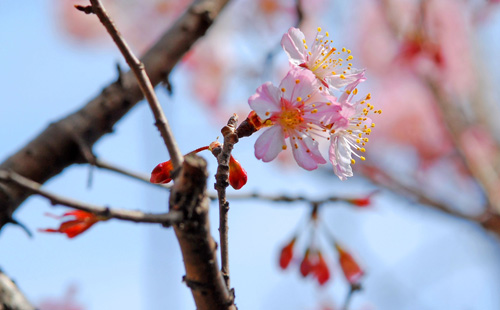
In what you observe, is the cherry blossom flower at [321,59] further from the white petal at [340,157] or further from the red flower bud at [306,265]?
the red flower bud at [306,265]

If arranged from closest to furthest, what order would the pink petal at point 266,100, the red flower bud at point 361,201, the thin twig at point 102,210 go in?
the thin twig at point 102,210 → the pink petal at point 266,100 → the red flower bud at point 361,201

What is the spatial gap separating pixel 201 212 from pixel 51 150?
71 cm

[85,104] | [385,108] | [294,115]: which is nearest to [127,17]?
[385,108]

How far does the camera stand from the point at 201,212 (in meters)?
0.64

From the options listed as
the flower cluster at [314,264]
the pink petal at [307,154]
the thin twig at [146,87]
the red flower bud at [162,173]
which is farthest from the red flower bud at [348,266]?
the thin twig at [146,87]

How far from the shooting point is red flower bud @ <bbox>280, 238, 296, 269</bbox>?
1.68 metres

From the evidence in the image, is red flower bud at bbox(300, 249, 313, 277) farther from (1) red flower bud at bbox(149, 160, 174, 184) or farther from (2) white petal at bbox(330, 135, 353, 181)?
(1) red flower bud at bbox(149, 160, 174, 184)

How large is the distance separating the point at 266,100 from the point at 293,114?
0.25 feet

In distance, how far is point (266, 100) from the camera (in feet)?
2.71

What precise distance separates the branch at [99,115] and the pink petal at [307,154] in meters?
0.55

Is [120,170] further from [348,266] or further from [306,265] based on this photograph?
[348,266]

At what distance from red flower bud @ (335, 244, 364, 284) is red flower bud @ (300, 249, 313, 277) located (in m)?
0.12

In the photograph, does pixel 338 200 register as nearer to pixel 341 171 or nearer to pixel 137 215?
pixel 341 171

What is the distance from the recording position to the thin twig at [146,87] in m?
0.67
